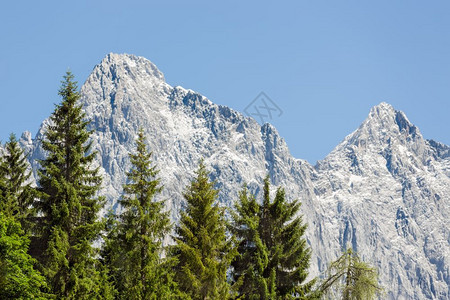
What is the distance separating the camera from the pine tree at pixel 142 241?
30469mm

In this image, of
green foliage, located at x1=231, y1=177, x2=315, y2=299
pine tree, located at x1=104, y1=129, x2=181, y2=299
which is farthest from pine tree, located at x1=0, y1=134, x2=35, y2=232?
green foliage, located at x1=231, y1=177, x2=315, y2=299

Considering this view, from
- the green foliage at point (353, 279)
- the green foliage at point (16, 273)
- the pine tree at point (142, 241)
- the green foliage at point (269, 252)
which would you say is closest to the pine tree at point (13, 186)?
the pine tree at point (142, 241)

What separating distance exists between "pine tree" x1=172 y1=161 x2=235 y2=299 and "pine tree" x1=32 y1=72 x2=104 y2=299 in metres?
4.66

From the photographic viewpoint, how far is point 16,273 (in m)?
26.4

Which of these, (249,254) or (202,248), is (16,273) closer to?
(202,248)

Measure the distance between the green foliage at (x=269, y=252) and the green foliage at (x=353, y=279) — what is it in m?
1.85

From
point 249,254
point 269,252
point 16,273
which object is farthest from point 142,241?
point 269,252

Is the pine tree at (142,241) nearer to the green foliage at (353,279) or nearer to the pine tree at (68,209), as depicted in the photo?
the pine tree at (68,209)

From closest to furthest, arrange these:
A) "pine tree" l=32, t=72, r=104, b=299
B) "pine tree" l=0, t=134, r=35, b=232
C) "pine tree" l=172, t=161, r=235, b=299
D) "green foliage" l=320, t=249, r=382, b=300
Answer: "pine tree" l=32, t=72, r=104, b=299 < "pine tree" l=172, t=161, r=235, b=299 < "green foliage" l=320, t=249, r=382, b=300 < "pine tree" l=0, t=134, r=35, b=232

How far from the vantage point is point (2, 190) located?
37219mm

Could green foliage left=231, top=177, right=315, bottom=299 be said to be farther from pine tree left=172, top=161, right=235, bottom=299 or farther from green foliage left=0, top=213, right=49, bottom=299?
green foliage left=0, top=213, right=49, bottom=299

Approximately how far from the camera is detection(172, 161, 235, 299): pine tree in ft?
101

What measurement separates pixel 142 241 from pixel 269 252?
24.1 feet

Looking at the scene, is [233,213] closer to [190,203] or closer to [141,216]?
[190,203]
